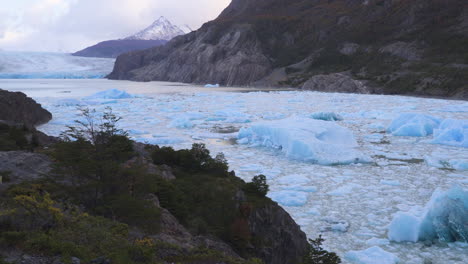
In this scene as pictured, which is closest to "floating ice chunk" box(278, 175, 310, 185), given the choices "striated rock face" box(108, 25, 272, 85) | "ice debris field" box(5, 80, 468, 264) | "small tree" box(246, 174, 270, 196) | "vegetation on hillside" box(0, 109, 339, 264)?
"ice debris field" box(5, 80, 468, 264)

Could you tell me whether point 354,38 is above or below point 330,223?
above

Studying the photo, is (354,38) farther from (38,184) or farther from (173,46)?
(38,184)

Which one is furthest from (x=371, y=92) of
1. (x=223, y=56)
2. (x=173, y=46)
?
(x=173, y=46)

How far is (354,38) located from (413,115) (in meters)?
66.8

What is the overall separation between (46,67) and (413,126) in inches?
4799

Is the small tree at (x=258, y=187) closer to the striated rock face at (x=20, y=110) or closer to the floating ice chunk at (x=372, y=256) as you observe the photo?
the floating ice chunk at (x=372, y=256)

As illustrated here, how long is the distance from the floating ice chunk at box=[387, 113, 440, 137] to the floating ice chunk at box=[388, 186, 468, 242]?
11634mm

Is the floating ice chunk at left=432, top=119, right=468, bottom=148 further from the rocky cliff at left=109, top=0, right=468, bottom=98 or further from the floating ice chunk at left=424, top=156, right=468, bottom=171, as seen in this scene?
the rocky cliff at left=109, top=0, right=468, bottom=98

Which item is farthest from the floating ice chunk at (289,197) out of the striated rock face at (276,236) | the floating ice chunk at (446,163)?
the floating ice chunk at (446,163)

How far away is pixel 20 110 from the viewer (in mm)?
22312

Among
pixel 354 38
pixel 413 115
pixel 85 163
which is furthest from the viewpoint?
pixel 354 38

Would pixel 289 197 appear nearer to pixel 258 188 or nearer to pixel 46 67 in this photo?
pixel 258 188

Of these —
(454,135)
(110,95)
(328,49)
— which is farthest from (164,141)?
(328,49)

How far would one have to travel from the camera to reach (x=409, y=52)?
6644cm
